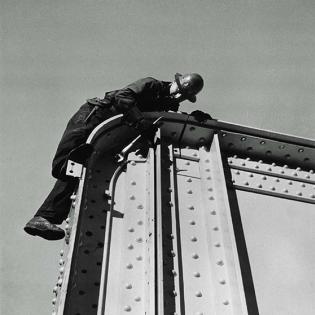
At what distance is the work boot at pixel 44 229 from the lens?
5344 millimetres

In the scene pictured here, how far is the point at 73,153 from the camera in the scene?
16.3 feet

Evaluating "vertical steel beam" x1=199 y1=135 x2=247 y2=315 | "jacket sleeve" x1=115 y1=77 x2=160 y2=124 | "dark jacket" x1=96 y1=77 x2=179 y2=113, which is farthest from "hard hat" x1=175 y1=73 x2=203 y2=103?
"vertical steel beam" x1=199 y1=135 x2=247 y2=315

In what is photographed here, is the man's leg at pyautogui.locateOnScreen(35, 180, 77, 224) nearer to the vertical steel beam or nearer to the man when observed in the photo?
the man

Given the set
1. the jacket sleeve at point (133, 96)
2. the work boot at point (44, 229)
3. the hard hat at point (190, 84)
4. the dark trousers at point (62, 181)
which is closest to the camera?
the work boot at point (44, 229)

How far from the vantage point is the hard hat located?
7.09 m

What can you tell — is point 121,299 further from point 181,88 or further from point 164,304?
point 181,88

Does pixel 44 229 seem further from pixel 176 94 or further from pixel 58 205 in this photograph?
pixel 176 94

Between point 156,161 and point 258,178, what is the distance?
1450 millimetres

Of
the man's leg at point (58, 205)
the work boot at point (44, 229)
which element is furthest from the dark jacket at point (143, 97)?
the work boot at point (44, 229)

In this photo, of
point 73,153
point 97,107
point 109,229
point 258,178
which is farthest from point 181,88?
point 109,229

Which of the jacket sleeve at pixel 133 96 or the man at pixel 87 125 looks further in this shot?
the jacket sleeve at pixel 133 96

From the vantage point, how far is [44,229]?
535 centimetres

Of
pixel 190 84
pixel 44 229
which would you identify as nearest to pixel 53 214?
pixel 44 229

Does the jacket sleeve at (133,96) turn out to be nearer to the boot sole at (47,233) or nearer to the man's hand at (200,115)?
the man's hand at (200,115)
